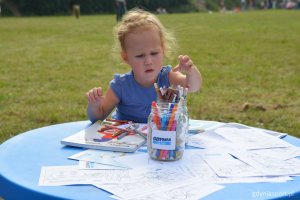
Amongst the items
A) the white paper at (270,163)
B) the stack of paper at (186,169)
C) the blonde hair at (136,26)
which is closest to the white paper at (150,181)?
the stack of paper at (186,169)

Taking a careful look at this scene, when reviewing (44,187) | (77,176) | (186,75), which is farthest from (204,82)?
(44,187)

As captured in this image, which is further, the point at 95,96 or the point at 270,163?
the point at 95,96

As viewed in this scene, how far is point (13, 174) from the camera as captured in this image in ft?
5.62

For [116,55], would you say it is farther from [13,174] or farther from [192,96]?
[192,96]

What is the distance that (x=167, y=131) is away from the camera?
1.73m

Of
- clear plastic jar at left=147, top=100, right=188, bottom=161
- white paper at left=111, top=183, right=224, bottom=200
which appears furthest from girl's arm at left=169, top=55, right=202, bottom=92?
white paper at left=111, top=183, right=224, bottom=200

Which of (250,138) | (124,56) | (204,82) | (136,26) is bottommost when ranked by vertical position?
(204,82)

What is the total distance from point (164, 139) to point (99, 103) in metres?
0.79

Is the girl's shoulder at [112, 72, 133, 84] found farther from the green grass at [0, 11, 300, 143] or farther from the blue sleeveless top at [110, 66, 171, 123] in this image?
the green grass at [0, 11, 300, 143]

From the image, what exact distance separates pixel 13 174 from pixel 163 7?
151ft

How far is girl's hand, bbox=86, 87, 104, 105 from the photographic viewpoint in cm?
234

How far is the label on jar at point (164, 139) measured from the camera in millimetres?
1728

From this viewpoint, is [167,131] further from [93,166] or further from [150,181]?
[93,166]

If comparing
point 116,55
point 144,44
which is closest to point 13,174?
point 144,44
